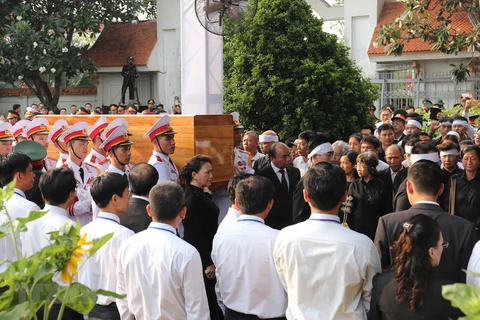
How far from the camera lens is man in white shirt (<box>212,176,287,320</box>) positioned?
3680 mm

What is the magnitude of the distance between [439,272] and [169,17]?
19995mm

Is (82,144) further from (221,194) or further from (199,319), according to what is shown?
(199,319)

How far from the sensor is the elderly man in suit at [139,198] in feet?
14.5

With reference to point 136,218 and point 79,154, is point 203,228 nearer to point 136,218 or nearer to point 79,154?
point 136,218

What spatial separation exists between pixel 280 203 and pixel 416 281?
3.53m

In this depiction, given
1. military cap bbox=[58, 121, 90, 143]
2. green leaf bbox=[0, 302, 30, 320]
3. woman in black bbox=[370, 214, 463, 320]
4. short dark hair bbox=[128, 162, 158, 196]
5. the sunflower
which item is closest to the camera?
green leaf bbox=[0, 302, 30, 320]

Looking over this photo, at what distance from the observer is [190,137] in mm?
6020

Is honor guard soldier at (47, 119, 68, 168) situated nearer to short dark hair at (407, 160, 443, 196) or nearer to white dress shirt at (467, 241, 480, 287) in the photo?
short dark hair at (407, 160, 443, 196)

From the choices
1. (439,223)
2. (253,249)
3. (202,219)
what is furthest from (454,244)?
(202,219)

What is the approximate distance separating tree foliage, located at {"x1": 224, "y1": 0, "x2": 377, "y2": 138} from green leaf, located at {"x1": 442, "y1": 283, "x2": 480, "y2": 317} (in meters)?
8.27

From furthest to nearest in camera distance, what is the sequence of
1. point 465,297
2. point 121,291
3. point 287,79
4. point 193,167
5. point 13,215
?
1. point 287,79
2. point 193,167
3. point 13,215
4. point 121,291
5. point 465,297

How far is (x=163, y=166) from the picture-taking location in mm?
5836

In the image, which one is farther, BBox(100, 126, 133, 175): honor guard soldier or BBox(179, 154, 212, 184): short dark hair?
BBox(100, 126, 133, 175): honor guard soldier

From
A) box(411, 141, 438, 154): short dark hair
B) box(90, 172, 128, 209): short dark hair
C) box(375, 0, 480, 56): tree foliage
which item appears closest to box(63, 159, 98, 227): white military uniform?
box(90, 172, 128, 209): short dark hair
